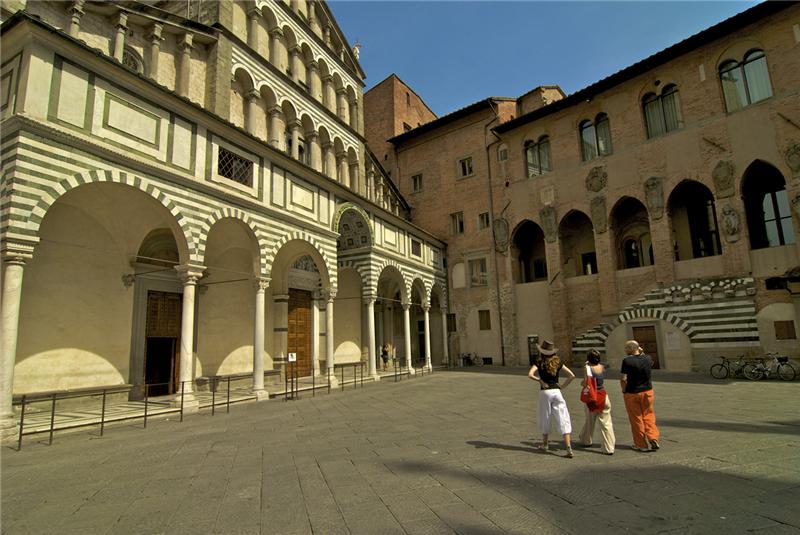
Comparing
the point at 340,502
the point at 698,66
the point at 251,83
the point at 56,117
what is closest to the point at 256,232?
the point at 56,117

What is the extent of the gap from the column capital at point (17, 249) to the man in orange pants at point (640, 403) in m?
10.2

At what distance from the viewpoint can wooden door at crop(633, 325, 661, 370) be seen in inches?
790

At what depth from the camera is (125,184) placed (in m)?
9.70

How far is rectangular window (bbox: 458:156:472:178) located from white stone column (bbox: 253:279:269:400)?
62.6 feet

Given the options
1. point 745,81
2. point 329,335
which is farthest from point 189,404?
point 745,81

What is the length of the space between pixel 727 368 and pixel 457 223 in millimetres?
16454

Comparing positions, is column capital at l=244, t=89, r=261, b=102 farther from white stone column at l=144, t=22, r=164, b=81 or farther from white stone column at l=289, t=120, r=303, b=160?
white stone column at l=144, t=22, r=164, b=81

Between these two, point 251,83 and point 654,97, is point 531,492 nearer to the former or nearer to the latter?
point 251,83

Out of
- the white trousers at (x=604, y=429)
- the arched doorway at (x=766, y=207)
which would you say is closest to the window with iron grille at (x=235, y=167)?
the white trousers at (x=604, y=429)

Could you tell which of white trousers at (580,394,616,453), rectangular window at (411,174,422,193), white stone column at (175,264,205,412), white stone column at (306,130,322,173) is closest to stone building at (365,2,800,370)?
rectangular window at (411,174,422,193)

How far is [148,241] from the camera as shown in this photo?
42.7 ft

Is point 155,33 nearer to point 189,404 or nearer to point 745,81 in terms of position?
point 189,404

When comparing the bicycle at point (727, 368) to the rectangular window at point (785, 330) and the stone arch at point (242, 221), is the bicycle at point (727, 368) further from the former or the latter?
the stone arch at point (242, 221)

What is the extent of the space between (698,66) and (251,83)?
19943mm
